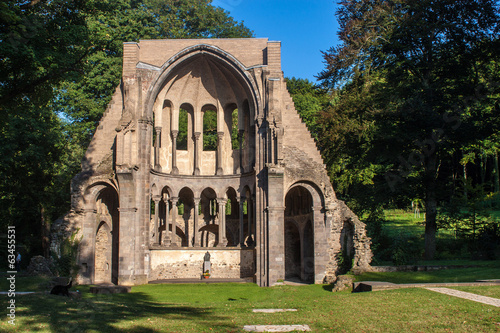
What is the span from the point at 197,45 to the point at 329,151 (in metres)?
11.2

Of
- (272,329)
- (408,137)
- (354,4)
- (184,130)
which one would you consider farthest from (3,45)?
(184,130)

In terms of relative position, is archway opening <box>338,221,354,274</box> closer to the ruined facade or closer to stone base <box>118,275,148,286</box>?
the ruined facade

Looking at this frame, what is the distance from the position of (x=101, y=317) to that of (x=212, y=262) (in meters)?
16.6

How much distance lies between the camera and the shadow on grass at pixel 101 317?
36.1 feet

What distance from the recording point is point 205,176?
30578mm

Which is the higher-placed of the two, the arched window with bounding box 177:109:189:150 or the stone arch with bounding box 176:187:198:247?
the arched window with bounding box 177:109:189:150

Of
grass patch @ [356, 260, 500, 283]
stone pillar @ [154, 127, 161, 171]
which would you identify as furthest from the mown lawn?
stone pillar @ [154, 127, 161, 171]

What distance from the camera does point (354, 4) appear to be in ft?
120

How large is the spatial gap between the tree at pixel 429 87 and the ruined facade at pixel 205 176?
580 centimetres

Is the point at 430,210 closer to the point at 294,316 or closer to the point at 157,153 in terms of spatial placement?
the point at 157,153

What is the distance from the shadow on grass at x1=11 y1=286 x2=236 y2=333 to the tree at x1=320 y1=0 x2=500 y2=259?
19192mm

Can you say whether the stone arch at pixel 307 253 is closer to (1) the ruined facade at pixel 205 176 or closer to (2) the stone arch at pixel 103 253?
(1) the ruined facade at pixel 205 176

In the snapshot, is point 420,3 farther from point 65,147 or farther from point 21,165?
point 21,165

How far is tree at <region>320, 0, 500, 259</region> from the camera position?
29.5 metres
